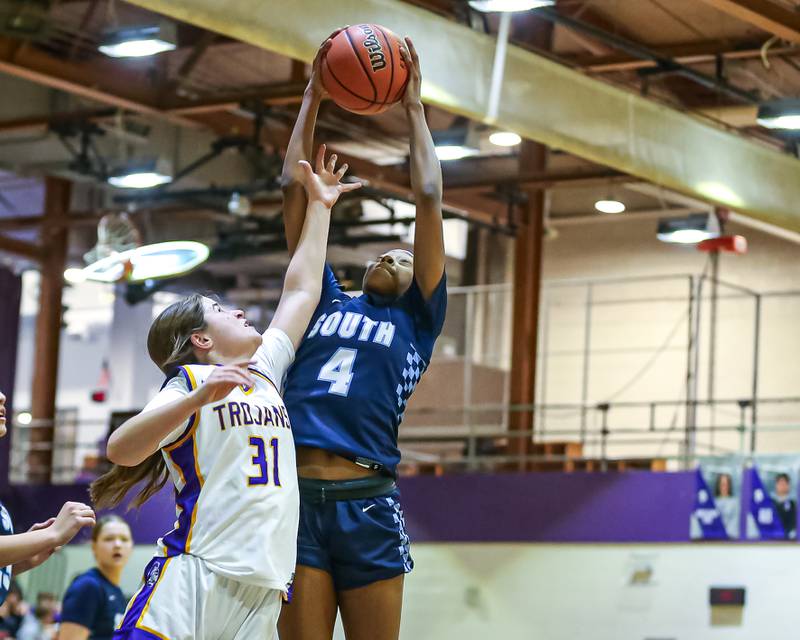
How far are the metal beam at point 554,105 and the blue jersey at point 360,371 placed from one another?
361cm

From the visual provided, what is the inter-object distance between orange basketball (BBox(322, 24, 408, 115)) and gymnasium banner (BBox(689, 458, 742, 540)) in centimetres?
825

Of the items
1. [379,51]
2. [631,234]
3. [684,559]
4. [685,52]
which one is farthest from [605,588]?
[379,51]

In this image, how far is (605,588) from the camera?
12984 mm

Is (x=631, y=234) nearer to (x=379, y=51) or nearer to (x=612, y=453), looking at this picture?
(x=612, y=453)

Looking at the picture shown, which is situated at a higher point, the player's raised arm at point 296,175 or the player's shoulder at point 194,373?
the player's raised arm at point 296,175

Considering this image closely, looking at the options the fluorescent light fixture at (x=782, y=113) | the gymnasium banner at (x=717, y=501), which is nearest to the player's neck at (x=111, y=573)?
the fluorescent light fixture at (x=782, y=113)

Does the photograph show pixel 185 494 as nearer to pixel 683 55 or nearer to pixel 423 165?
pixel 423 165

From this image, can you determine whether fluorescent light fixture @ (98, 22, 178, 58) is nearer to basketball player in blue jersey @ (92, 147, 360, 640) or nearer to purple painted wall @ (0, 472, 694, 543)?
purple painted wall @ (0, 472, 694, 543)

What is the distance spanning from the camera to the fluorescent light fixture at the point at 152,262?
9.58 meters

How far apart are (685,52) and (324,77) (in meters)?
9.46

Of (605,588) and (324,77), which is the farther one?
(605,588)

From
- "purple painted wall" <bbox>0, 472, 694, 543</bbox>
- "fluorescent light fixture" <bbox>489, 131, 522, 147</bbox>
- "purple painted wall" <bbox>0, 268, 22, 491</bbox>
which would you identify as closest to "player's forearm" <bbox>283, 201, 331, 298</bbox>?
"purple painted wall" <bbox>0, 472, 694, 543</bbox>

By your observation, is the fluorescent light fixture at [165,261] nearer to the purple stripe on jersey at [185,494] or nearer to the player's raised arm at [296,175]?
the player's raised arm at [296,175]

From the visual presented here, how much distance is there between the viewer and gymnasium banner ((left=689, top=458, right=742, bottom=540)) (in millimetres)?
12305
